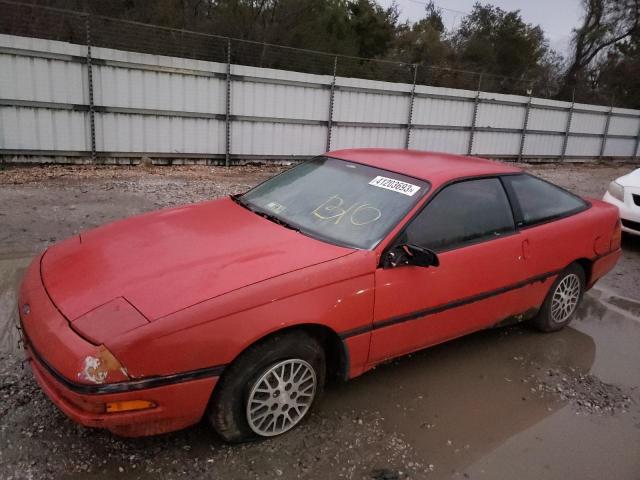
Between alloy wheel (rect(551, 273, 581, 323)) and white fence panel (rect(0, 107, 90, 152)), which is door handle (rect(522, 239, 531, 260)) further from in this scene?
white fence panel (rect(0, 107, 90, 152))

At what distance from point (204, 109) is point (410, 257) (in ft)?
27.3

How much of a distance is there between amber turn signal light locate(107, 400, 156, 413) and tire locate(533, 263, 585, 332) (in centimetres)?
310

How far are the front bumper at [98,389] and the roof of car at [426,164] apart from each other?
6.23 ft

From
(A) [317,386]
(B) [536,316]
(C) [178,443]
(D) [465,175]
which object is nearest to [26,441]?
(C) [178,443]

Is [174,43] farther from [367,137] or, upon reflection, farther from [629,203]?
[629,203]

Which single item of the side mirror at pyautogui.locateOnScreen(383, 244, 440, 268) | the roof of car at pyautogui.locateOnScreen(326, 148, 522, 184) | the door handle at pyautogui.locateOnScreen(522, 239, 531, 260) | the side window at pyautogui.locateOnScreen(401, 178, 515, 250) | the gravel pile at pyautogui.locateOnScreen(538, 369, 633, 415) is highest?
the roof of car at pyautogui.locateOnScreen(326, 148, 522, 184)

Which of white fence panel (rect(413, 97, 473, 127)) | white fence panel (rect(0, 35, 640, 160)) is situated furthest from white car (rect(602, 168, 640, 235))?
white fence panel (rect(413, 97, 473, 127))

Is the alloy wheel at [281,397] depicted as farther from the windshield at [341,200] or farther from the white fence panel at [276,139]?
the white fence panel at [276,139]

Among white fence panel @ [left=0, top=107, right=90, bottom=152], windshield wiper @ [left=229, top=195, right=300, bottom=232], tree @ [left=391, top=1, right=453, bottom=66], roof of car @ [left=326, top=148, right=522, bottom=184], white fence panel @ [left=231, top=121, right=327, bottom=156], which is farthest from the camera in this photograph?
tree @ [left=391, top=1, right=453, bottom=66]

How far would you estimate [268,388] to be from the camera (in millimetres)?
2582

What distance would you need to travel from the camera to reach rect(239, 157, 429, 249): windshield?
305cm

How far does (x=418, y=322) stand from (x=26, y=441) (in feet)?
7.13

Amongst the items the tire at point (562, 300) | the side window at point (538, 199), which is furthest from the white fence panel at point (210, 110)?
the tire at point (562, 300)

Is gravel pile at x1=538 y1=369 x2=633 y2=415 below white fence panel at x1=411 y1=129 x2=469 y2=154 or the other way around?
below
